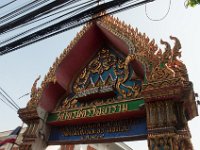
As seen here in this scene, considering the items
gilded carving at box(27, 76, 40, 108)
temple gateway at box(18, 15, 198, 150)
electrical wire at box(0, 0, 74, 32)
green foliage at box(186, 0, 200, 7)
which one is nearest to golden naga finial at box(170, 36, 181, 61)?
temple gateway at box(18, 15, 198, 150)

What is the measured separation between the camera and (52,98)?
7391 mm

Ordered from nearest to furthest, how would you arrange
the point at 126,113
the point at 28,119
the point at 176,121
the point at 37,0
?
the point at 176,121, the point at 37,0, the point at 126,113, the point at 28,119

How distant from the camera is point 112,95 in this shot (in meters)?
6.41

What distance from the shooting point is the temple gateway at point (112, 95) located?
5.09 m

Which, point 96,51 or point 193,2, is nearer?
point 193,2

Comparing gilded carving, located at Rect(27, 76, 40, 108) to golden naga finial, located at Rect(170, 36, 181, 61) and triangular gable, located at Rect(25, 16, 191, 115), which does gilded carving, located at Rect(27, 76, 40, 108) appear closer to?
triangular gable, located at Rect(25, 16, 191, 115)

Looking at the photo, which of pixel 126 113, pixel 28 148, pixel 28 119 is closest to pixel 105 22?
pixel 126 113

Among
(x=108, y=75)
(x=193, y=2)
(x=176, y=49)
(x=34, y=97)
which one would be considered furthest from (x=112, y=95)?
(x=193, y=2)

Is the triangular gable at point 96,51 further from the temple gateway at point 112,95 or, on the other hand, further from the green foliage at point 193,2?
the green foliage at point 193,2

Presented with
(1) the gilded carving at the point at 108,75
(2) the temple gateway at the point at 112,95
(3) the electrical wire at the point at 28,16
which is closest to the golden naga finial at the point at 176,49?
(2) the temple gateway at the point at 112,95

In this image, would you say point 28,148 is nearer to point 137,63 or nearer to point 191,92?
point 137,63

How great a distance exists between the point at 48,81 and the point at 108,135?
260 centimetres

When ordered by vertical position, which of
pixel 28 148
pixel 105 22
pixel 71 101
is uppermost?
pixel 105 22

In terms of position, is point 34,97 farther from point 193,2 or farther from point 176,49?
point 193,2
